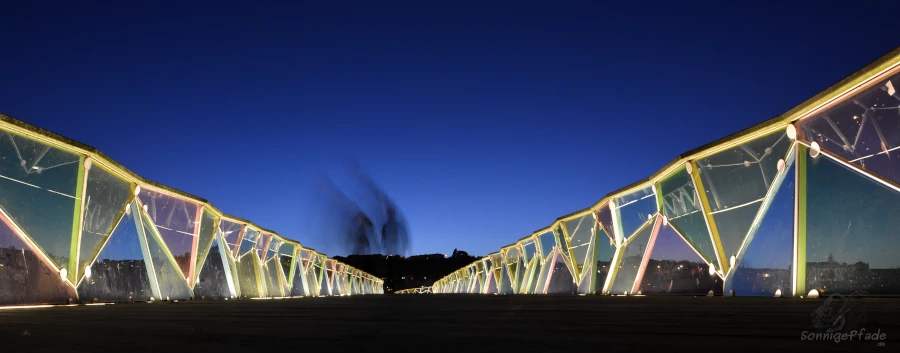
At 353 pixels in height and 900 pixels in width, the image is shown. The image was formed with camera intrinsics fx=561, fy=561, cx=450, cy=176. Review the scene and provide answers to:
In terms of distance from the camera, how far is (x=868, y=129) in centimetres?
680

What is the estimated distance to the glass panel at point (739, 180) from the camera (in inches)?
344

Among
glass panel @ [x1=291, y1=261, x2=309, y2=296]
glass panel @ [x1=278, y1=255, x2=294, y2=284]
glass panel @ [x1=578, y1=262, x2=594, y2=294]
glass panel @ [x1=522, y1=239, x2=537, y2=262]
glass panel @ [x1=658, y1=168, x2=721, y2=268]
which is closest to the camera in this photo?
glass panel @ [x1=658, y1=168, x2=721, y2=268]

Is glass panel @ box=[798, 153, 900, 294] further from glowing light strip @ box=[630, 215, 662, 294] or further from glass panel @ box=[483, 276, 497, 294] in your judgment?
glass panel @ box=[483, 276, 497, 294]

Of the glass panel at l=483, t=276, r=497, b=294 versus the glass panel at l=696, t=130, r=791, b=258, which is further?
the glass panel at l=483, t=276, r=497, b=294

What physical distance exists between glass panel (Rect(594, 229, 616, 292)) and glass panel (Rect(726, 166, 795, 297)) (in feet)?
21.4

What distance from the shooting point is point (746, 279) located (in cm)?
945

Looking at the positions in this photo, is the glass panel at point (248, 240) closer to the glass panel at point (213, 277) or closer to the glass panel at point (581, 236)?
the glass panel at point (213, 277)

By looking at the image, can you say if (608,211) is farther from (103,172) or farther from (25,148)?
(25,148)

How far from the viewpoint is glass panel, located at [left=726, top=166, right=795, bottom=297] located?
27.2ft

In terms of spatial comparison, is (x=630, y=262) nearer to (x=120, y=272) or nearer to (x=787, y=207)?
(x=787, y=207)

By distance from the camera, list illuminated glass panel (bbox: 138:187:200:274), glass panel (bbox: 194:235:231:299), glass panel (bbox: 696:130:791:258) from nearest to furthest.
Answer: glass panel (bbox: 696:130:791:258) < illuminated glass panel (bbox: 138:187:200:274) < glass panel (bbox: 194:235:231:299)

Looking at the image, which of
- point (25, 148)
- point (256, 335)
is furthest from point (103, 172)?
point (256, 335)

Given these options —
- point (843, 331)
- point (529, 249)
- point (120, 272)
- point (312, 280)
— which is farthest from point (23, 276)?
point (312, 280)

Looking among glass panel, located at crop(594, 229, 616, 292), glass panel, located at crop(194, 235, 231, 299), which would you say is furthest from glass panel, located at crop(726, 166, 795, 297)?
glass panel, located at crop(194, 235, 231, 299)
